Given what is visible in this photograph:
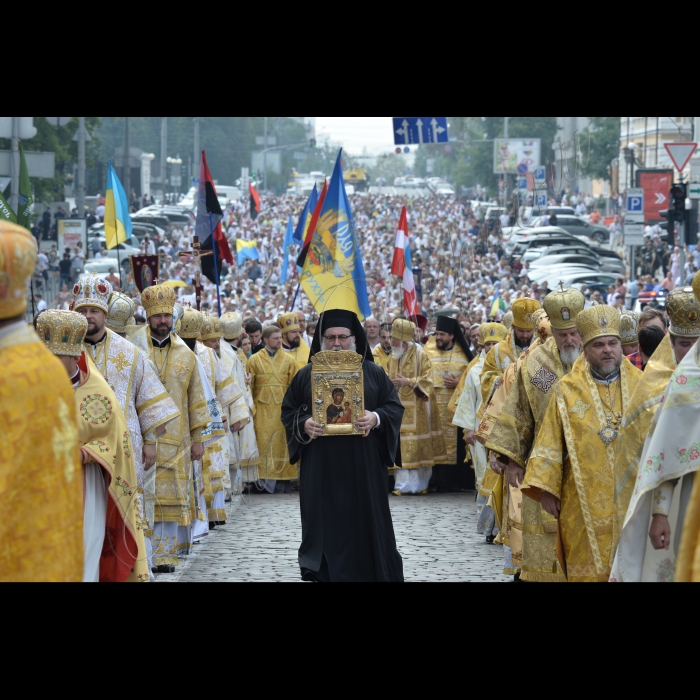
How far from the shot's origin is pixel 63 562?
3787 mm

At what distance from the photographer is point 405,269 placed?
15570 millimetres

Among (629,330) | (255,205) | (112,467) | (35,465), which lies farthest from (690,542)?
(255,205)

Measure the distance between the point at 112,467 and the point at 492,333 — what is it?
7.16 m

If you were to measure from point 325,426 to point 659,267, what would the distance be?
74.6ft

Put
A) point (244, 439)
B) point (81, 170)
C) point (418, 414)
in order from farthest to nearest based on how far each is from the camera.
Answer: point (81, 170)
point (418, 414)
point (244, 439)

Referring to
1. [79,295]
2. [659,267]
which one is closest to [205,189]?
[79,295]

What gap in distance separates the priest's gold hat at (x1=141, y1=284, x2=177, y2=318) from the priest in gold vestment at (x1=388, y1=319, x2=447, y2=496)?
546 centimetres

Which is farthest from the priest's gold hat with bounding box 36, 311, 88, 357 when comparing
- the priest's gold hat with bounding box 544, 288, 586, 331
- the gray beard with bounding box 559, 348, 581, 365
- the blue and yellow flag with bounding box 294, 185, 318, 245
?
the blue and yellow flag with bounding box 294, 185, 318, 245

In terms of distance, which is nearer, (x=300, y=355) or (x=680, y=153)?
(x=300, y=355)

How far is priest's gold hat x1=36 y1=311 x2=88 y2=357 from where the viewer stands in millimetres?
5285

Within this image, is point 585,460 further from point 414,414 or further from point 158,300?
point 414,414

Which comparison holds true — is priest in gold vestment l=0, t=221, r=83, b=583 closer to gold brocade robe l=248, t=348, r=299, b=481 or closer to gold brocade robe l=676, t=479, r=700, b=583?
gold brocade robe l=676, t=479, r=700, b=583

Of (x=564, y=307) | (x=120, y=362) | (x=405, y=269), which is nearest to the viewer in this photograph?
(x=564, y=307)
